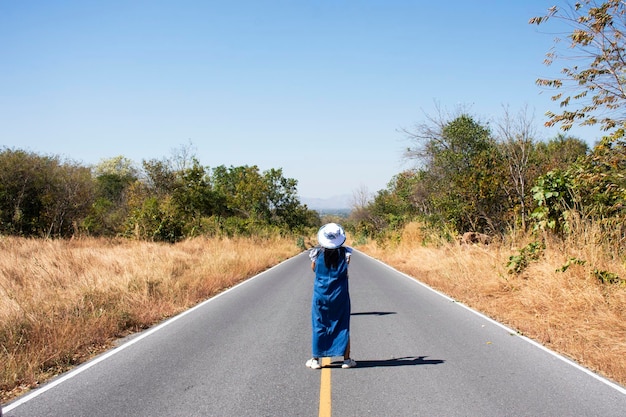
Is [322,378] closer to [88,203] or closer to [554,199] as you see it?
[554,199]

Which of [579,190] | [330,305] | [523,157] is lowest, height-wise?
[330,305]

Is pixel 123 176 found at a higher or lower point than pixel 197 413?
higher

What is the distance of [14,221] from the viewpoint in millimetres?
22688

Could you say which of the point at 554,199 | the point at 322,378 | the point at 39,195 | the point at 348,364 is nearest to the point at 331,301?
the point at 348,364

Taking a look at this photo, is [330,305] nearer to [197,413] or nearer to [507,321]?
[197,413]

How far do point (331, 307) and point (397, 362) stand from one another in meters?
1.13

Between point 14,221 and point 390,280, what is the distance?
61.3ft

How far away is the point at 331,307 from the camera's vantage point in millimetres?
5969

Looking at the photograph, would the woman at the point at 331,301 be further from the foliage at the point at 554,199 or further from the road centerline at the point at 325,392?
the foliage at the point at 554,199

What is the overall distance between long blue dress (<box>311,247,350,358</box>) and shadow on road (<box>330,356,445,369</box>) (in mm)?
422

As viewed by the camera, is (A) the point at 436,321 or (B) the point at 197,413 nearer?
(B) the point at 197,413

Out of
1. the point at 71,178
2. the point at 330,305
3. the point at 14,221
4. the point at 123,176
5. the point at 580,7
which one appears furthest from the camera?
the point at 123,176

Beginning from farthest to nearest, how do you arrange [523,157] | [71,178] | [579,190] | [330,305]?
[71,178], [523,157], [579,190], [330,305]

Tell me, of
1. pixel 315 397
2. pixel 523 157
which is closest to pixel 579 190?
pixel 523 157
